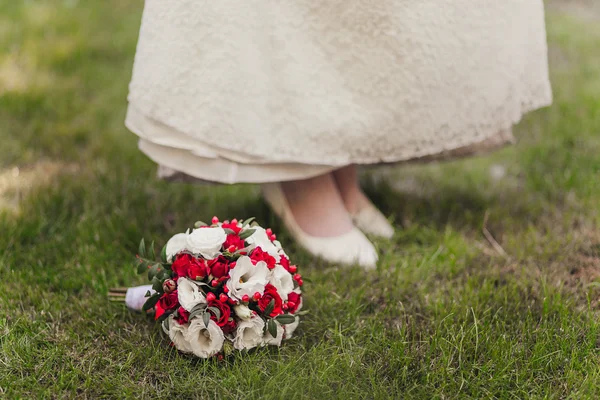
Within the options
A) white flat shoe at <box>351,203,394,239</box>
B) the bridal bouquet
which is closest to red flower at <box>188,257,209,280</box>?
the bridal bouquet

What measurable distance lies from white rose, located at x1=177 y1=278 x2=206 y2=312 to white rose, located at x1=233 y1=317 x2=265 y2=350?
80 millimetres

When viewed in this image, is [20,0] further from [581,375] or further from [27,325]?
[581,375]

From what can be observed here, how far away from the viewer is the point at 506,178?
2.01 m

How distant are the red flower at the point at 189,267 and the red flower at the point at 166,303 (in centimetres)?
3

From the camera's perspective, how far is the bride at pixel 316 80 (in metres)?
1.26

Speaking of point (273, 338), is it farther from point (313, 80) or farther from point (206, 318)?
point (313, 80)

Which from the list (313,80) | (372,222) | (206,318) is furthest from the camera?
(372,222)

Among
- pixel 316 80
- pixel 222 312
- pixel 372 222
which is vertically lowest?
pixel 372 222

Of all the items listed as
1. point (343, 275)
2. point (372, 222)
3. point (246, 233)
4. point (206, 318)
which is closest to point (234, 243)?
point (246, 233)

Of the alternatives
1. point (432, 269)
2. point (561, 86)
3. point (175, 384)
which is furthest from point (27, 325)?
point (561, 86)

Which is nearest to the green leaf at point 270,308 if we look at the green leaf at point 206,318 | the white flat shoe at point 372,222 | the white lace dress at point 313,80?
the green leaf at point 206,318

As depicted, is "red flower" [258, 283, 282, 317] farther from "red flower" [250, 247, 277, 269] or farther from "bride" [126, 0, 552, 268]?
"bride" [126, 0, 552, 268]

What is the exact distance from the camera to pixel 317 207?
150 cm

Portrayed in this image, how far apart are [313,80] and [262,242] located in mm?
369
